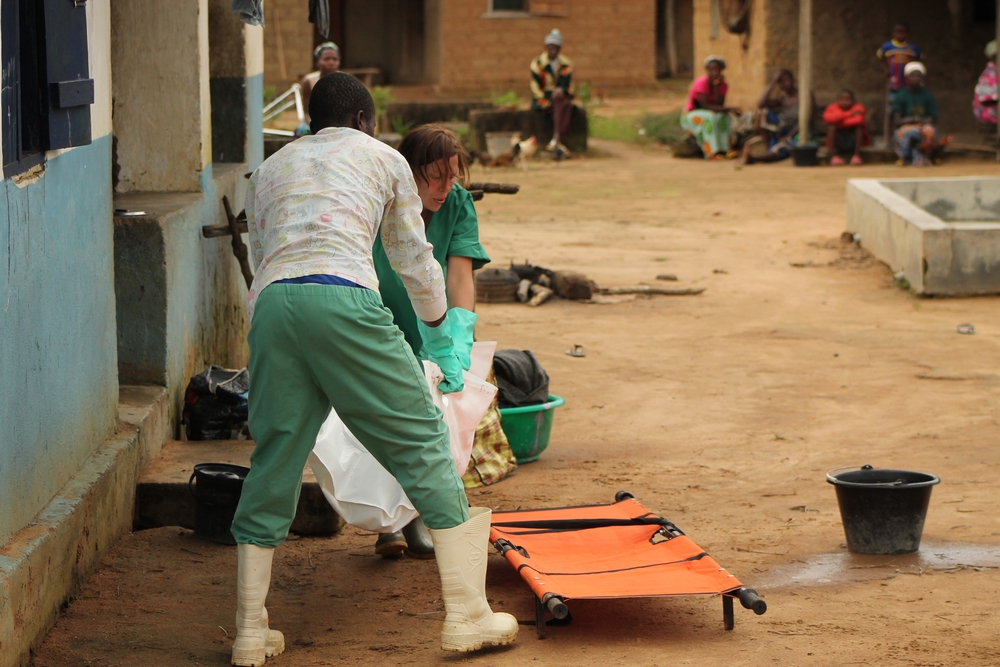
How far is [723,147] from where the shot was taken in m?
18.9

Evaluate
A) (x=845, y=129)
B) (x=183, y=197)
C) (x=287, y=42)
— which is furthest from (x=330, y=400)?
(x=287, y=42)

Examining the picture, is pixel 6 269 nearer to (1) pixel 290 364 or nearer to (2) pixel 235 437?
(1) pixel 290 364

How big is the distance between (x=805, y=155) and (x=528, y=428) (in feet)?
43.5

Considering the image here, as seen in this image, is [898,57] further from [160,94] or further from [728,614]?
[728,614]

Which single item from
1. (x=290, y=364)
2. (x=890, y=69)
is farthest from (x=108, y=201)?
(x=890, y=69)

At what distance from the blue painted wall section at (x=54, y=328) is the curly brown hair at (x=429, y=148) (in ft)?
3.42

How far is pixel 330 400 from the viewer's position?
10.3 feet

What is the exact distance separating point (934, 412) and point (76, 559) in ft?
13.7

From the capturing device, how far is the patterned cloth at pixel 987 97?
1675 cm

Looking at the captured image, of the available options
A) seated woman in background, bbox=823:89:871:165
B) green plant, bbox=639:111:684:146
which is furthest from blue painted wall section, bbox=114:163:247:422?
green plant, bbox=639:111:684:146

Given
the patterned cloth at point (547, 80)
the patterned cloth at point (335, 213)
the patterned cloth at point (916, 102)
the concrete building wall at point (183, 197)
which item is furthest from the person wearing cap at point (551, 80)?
the patterned cloth at point (335, 213)

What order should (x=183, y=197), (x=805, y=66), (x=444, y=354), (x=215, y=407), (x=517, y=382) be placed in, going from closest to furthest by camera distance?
(x=444, y=354) → (x=215, y=407) → (x=517, y=382) → (x=183, y=197) → (x=805, y=66)

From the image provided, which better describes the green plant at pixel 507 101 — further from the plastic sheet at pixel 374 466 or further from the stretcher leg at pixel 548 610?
the stretcher leg at pixel 548 610

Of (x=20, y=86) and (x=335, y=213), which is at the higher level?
(x=20, y=86)
